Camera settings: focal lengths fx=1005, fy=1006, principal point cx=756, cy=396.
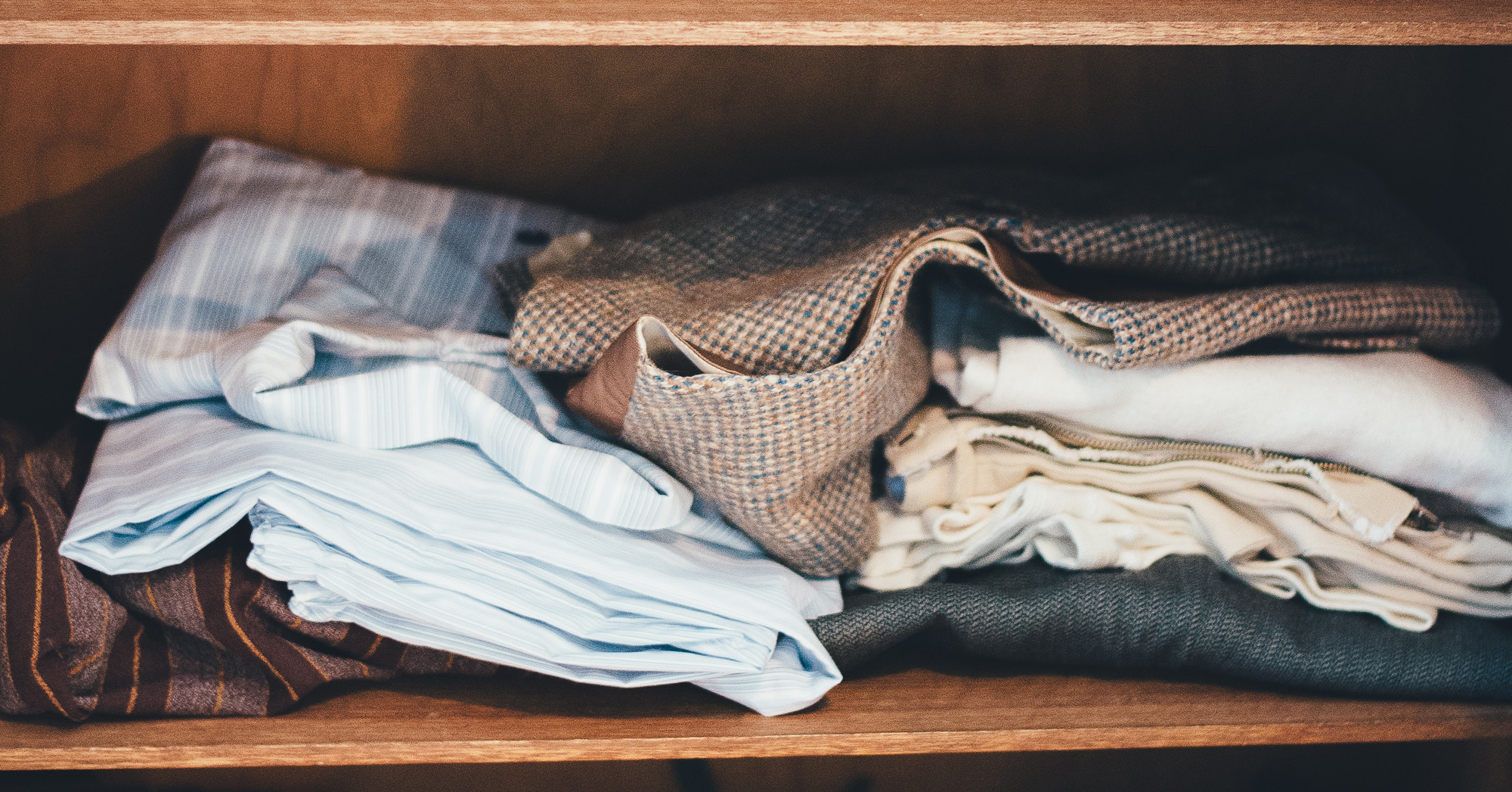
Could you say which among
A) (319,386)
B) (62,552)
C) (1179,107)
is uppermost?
(1179,107)

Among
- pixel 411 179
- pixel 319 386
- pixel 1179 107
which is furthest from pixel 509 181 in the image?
pixel 1179 107

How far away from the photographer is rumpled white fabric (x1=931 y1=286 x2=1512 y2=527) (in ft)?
1.79

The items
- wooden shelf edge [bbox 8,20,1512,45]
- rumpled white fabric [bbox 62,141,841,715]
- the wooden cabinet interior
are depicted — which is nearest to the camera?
wooden shelf edge [bbox 8,20,1512,45]

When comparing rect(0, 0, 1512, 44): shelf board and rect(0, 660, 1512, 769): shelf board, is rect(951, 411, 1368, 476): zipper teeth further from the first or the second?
rect(0, 0, 1512, 44): shelf board

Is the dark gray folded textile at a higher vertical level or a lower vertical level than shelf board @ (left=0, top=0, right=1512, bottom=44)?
lower

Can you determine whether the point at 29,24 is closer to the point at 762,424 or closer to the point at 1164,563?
the point at 762,424

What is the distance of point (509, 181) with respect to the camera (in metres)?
0.78

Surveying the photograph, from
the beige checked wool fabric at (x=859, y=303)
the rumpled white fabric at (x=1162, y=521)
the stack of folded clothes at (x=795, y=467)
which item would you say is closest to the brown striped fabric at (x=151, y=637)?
the stack of folded clothes at (x=795, y=467)

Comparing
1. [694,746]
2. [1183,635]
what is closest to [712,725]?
[694,746]

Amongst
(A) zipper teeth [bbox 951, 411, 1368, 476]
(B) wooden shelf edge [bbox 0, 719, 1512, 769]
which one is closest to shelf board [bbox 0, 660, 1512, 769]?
(B) wooden shelf edge [bbox 0, 719, 1512, 769]

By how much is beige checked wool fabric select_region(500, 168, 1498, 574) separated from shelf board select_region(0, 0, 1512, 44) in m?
0.11

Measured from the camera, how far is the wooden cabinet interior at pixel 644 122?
28.6 inches

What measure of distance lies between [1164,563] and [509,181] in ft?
1.76

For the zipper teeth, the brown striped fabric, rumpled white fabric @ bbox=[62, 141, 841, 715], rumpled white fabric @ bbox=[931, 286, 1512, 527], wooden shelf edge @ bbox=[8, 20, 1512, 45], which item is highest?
wooden shelf edge @ bbox=[8, 20, 1512, 45]
